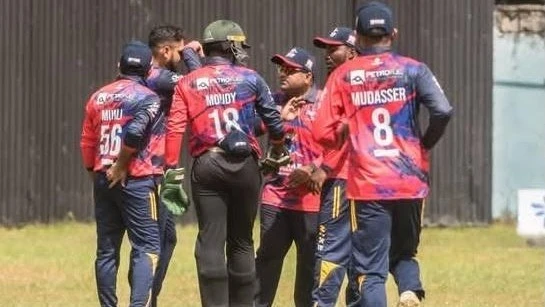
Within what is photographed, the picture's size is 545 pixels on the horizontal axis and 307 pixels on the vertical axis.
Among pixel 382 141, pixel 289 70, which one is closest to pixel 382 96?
pixel 382 141

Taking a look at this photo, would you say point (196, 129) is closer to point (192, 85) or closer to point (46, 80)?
point (192, 85)

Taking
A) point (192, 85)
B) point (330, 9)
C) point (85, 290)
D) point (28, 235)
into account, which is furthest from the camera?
point (330, 9)

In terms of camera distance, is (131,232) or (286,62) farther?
(286,62)

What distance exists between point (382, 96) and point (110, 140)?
2459 millimetres

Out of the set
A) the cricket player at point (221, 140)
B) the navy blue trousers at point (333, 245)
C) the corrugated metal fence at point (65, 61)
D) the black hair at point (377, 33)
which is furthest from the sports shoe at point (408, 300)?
the corrugated metal fence at point (65, 61)

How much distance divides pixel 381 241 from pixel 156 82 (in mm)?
2845

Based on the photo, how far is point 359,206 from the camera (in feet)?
29.6

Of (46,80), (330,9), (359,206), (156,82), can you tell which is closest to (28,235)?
(46,80)

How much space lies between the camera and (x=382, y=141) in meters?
8.98

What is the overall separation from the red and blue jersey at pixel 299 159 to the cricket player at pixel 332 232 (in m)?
0.38

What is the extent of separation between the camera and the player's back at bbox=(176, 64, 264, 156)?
10414 mm

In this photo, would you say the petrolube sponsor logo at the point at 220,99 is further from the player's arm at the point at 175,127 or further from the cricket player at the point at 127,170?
the cricket player at the point at 127,170

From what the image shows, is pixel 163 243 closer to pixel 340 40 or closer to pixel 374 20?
pixel 340 40

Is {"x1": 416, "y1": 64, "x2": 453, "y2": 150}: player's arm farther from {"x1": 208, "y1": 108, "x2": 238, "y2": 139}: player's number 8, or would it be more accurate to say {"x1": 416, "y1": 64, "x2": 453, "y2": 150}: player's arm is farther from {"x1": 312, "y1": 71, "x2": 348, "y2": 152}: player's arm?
{"x1": 208, "y1": 108, "x2": 238, "y2": 139}: player's number 8
